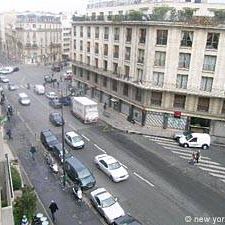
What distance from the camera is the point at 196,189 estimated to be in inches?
1166

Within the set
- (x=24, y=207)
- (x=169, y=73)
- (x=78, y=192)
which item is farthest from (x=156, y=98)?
(x=24, y=207)

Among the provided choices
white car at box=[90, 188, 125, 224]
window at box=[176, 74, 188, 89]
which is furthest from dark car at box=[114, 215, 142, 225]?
window at box=[176, 74, 188, 89]

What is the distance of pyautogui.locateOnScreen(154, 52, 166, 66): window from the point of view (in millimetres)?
42312

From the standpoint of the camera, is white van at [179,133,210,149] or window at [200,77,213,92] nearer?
white van at [179,133,210,149]

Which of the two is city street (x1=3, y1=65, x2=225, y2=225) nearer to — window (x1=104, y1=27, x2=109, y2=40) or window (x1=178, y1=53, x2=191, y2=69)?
window (x1=178, y1=53, x2=191, y2=69)

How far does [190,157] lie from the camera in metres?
36.8

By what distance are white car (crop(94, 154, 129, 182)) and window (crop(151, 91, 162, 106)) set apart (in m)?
15.0

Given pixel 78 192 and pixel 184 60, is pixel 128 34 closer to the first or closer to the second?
pixel 184 60

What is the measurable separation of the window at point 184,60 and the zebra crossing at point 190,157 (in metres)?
10.1

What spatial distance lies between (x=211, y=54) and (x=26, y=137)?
2647 centimetres

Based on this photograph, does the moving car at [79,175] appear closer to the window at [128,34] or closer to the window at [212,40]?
the window at [212,40]

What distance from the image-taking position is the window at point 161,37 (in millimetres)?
41375

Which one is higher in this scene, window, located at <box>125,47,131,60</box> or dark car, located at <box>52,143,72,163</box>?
window, located at <box>125,47,131,60</box>

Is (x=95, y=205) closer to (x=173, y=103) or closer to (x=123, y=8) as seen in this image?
(x=173, y=103)
